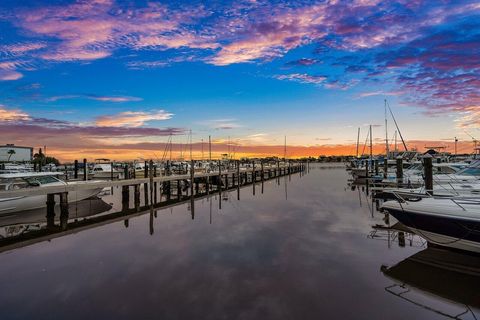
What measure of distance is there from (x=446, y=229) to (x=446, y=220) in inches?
15.2

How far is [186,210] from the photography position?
21672 mm

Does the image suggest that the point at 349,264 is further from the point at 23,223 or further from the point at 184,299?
the point at 23,223

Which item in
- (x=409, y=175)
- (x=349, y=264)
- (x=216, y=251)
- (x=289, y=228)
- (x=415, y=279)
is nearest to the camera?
(x=415, y=279)

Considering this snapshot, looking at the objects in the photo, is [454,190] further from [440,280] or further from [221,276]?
[221,276]

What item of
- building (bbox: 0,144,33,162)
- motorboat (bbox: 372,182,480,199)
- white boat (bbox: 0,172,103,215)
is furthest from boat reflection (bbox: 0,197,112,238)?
building (bbox: 0,144,33,162)

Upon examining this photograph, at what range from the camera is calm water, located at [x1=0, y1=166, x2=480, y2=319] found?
7.08 metres

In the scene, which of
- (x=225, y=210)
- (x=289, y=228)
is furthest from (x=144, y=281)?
(x=225, y=210)

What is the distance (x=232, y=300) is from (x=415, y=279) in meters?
5.09

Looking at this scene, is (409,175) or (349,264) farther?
(409,175)

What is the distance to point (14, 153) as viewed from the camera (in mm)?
72312

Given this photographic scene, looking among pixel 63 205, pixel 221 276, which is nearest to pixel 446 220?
pixel 221 276

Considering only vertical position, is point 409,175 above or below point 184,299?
above

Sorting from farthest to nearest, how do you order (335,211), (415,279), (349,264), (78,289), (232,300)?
(335,211) → (349,264) → (415,279) → (78,289) → (232,300)

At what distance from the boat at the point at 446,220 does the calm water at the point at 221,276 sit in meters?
1.16
